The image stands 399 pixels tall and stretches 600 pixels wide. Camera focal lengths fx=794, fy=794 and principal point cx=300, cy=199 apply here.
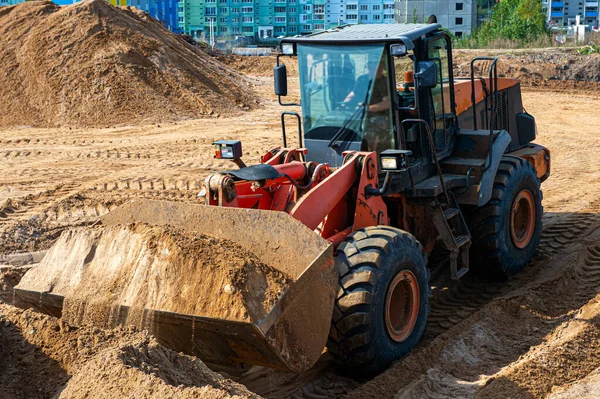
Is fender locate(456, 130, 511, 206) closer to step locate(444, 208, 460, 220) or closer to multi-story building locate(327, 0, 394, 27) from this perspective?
step locate(444, 208, 460, 220)

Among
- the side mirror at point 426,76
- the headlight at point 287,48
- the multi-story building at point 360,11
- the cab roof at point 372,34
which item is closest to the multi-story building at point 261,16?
the multi-story building at point 360,11

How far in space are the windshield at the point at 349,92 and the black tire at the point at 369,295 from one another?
3.52ft

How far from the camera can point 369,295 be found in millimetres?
5547

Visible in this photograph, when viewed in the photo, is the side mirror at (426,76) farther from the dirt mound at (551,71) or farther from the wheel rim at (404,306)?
the dirt mound at (551,71)

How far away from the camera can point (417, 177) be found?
23.3 feet

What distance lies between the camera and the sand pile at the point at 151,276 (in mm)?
5031

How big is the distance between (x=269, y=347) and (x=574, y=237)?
5.44 m

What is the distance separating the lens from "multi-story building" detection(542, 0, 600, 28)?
9144 cm

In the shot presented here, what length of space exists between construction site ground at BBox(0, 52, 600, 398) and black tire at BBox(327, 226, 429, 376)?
0.18m

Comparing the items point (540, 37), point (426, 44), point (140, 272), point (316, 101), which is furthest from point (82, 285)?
point (540, 37)

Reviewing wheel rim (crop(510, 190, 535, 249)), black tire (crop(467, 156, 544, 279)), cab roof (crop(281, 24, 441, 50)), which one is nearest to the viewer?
cab roof (crop(281, 24, 441, 50))

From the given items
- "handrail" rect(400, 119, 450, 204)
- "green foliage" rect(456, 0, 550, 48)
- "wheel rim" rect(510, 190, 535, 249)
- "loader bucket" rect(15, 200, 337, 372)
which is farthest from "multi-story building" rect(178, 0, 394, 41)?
"loader bucket" rect(15, 200, 337, 372)

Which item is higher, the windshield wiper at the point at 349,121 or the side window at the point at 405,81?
the side window at the point at 405,81

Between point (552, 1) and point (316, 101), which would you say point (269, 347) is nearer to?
point (316, 101)
